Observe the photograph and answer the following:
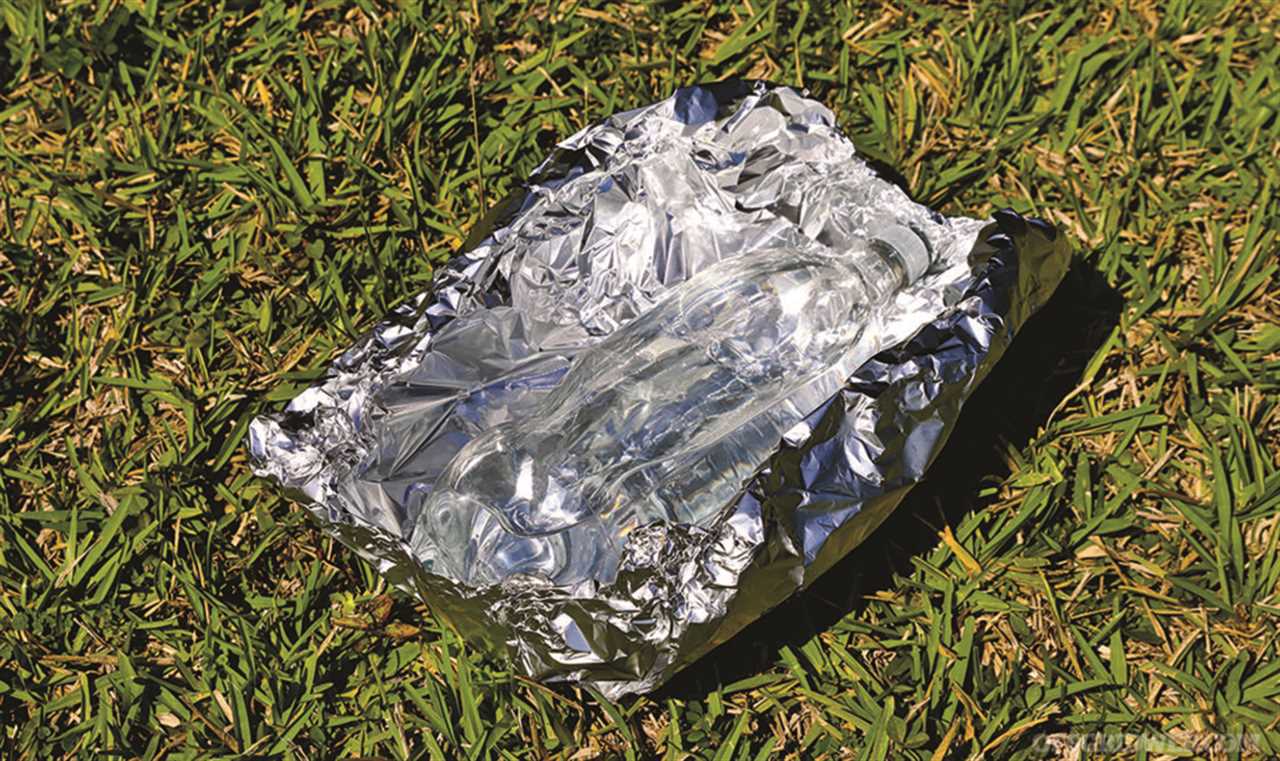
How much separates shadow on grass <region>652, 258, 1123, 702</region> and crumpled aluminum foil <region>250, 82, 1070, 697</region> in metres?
0.23

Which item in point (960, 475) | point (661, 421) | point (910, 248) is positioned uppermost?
point (910, 248)

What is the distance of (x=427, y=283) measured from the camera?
207 cm

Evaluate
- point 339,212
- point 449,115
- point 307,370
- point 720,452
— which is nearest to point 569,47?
point 449,115

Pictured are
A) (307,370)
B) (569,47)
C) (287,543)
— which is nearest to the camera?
(287,543)

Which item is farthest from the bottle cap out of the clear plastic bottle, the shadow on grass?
the shadow on grass

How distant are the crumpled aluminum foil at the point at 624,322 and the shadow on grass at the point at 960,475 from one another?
23cm

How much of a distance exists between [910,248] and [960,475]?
379mm

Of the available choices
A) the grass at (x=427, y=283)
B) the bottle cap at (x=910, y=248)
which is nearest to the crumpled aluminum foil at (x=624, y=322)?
the bottle cap at (x=910, y=248)

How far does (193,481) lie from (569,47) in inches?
41.1

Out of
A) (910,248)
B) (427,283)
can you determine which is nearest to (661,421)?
(910,248)

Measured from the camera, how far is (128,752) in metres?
1.69

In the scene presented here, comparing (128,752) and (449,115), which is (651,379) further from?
(128,752)

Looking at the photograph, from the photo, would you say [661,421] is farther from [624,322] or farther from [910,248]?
[910,248]

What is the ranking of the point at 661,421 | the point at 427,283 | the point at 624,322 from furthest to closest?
the point at 427,283 < the point at 624,322 < the point at 661,421
